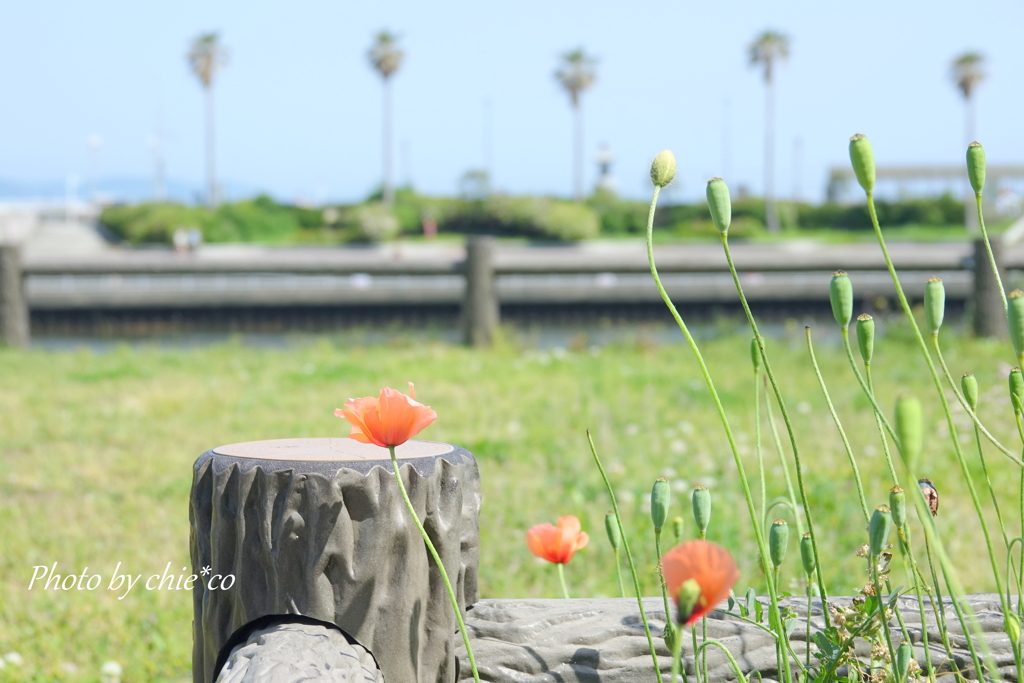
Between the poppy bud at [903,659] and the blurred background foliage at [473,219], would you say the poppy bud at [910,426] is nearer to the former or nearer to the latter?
the poppy bud at [903,659]

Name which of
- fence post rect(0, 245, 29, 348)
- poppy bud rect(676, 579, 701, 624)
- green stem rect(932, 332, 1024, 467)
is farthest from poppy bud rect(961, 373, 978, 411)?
fence post rect(0, 245, 29, 348)

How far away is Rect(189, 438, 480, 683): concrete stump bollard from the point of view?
41.3 inches

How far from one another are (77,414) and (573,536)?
14.3 ft

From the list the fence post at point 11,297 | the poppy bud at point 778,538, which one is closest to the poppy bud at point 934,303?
the poppy bud at point 778,538

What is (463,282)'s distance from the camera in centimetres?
776

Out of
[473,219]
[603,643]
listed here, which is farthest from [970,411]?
[473,219]

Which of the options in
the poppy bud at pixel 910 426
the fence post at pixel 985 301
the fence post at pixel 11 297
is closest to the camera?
the poppy bud at pixel 910 426

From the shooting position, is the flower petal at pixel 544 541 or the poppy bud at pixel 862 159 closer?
the poppy bud at pixel 862 159

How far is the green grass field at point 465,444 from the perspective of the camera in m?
2.67

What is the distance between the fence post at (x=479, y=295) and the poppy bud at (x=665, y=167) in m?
6.45

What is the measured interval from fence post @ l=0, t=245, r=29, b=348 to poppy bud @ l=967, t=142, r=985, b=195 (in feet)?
25.4

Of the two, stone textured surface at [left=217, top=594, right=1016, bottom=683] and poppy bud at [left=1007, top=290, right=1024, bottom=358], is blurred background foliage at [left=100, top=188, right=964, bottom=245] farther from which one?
poppy bud at [left=1007, top=290, right=1024, bottom=358]

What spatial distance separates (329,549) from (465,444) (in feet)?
10.5

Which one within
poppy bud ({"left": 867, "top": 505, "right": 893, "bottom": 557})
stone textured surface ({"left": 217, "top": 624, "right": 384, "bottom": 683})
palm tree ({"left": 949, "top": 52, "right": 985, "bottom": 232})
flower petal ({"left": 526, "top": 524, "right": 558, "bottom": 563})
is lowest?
stone textured surface ({"left": 217, "top": 624, "right": 384, "bottom": 683})
